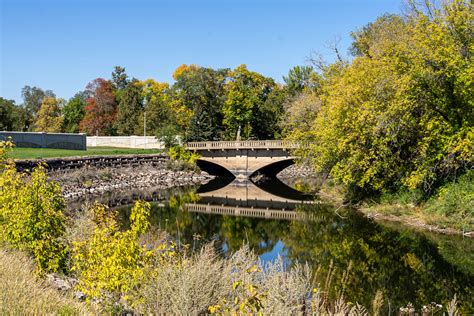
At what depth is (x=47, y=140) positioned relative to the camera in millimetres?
55719

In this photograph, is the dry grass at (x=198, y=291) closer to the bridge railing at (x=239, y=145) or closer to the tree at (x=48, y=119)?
the bridge railing at (x=239, y=145)

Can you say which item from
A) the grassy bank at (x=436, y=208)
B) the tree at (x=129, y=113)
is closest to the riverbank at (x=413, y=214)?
the grassy bank at (x=436, y=208)

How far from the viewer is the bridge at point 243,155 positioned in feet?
173

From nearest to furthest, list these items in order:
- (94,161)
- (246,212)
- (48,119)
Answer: (246,212)
(94,161)
(48,119)

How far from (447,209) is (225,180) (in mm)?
33868

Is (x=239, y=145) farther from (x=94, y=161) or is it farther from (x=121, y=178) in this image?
(x=94, y=161)

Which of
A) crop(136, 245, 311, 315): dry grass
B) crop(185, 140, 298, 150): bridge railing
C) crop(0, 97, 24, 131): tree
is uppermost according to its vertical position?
crop(0, 97, 24, 131): tree

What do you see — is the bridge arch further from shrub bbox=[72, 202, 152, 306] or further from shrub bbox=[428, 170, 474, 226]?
shrub bbox=[72, 202, 152, 306]

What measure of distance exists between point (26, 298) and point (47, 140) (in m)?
51.1

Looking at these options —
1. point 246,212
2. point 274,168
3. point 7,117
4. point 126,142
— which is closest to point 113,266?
point 246,212

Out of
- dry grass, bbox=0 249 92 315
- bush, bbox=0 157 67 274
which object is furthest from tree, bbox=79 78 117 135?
dry grass, bbox=0 249 92 315

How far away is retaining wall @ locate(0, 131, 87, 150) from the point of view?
53.6 metres

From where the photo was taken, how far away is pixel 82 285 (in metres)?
9.77

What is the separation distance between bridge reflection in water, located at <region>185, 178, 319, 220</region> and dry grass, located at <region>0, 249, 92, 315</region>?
2142cm
